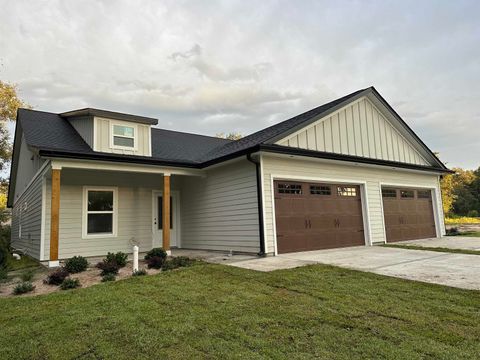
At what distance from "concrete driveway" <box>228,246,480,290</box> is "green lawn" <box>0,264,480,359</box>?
639mm

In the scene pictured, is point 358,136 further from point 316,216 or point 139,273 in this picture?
point 139,273

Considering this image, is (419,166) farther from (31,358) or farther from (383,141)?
(31,358)

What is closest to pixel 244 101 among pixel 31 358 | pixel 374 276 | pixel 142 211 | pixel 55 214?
pixel 142 211

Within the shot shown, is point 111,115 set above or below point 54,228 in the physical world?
above

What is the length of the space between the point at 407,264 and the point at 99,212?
29.6ft

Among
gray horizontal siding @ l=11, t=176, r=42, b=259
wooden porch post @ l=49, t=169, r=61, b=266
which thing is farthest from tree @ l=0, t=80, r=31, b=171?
wooden porch post @ l=49, t=169, r=61, b=266

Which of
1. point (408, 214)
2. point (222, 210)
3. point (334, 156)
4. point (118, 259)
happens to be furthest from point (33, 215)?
point (408, 214)

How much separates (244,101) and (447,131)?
1452 cm

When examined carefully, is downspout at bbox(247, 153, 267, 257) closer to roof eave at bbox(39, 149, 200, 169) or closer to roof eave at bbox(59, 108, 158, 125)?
roof eave at bbox(39, 149, 200, 169)

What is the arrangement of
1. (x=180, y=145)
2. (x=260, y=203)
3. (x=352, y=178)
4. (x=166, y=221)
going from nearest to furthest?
(x=260, y=203) < (x=166, y=221) < (x=352, y=178) < (x=180, y=145)

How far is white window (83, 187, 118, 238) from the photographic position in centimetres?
1038

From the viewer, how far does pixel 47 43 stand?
42.1 ft

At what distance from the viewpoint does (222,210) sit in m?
10.3

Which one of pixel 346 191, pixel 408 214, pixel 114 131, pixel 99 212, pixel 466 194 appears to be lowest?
pixel 408 214
